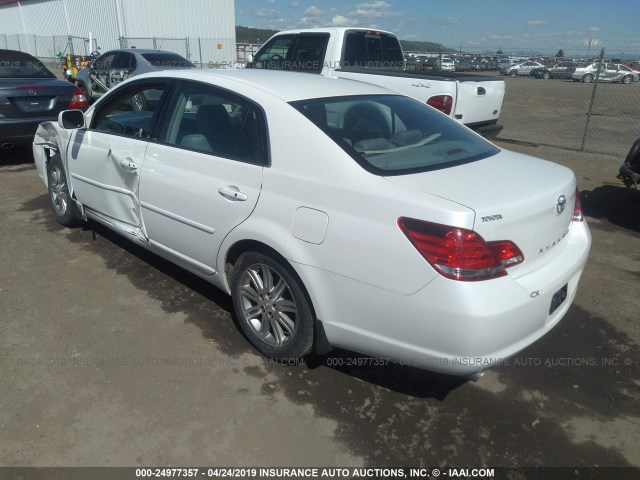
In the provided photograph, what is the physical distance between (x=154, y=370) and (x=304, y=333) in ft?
3.15

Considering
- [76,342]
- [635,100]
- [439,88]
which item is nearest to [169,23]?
[635,100]

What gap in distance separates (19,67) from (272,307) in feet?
25.1

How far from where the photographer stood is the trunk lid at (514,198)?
89.7 inches

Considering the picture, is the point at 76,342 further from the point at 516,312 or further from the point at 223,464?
the point at 516,312

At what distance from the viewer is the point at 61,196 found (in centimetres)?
511

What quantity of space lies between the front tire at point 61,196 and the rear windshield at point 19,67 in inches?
153

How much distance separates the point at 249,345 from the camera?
330 cm

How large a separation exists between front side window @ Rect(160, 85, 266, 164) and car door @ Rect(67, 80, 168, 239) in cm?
25

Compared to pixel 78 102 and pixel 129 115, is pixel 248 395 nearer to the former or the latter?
pixel 129 115

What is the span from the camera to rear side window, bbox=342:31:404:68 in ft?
27.3

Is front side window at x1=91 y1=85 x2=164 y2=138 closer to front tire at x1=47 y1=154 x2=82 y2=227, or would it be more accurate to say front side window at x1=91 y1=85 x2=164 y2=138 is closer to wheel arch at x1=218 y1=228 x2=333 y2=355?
front tire at x1=47 y1=154 x2=82 y2=227

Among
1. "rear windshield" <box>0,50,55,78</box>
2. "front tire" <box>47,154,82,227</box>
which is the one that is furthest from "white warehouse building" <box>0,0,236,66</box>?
"front tire" <box>47,154,82,227</box>

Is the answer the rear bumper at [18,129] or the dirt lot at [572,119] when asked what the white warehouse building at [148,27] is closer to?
the dirt lot at [572,119]

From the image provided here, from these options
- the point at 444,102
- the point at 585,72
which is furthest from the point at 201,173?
the point at 585,72
